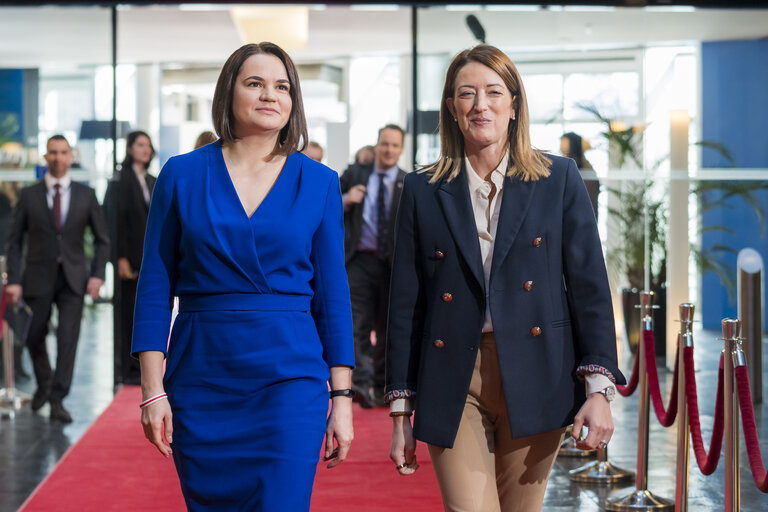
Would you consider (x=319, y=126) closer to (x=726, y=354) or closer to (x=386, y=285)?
(x=386, y=285)

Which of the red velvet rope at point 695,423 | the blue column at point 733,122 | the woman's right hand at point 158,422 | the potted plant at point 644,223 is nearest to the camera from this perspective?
the woman's right hand at point 158,422

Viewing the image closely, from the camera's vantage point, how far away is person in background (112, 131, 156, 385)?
8.19 metres

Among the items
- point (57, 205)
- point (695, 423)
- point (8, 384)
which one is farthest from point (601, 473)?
point (8, 384)

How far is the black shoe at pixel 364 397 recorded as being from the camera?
23.3 feet

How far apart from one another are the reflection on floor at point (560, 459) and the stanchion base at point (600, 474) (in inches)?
2.8

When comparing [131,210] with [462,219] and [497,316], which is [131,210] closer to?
[462,219]

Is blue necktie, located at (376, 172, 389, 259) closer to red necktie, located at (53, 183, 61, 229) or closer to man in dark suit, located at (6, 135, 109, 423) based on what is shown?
man in dark suit, located at (6, 135, 109, 423)

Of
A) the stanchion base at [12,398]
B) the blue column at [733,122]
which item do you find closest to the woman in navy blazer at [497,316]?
the stanchion base at [12,398]

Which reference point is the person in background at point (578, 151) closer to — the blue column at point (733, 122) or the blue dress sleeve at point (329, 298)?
the blue column at point (733, 122)

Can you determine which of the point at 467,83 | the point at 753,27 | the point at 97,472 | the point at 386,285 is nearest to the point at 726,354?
the point at 467,83

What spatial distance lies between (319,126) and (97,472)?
181 inches

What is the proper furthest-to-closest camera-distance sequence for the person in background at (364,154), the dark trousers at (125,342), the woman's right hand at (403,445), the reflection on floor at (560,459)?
the person in background at (364,154), the dark trousers at (125,342), the reflection on floor at (560,459), the woman's right hand at (403,445)

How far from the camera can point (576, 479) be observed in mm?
5336

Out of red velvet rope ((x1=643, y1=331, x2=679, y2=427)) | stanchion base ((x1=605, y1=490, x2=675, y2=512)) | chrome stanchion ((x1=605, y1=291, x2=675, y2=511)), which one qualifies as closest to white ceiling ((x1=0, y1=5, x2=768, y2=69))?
chrome stanchion ((x1=605, y1=291, x2=675, y2=511))
